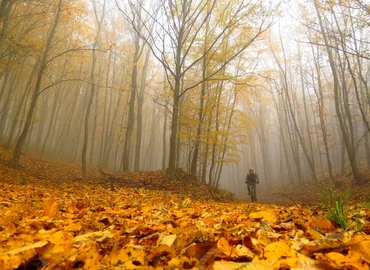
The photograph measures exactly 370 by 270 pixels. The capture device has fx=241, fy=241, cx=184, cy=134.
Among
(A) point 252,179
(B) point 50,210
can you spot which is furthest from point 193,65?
(B) point 50,210

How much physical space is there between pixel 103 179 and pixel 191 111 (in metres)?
6.66

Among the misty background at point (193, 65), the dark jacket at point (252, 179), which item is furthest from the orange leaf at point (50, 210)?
the dark jacket at point (252, 179)

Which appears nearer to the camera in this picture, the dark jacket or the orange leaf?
the orange leaf

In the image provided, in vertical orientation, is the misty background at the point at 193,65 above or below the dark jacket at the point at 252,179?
above

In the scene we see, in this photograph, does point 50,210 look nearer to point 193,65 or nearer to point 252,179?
point 252,179

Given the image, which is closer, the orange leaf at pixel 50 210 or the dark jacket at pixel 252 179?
the orange leaf at pixel 50 210

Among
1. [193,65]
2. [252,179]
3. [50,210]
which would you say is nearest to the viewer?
[50,210]

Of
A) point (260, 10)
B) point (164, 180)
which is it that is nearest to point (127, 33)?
point (260, 10)

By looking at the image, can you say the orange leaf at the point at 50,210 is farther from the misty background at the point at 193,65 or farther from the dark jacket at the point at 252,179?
the dark jacket at the point at 252,179

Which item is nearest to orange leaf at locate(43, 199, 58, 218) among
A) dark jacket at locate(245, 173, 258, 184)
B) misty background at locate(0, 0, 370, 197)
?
misty background at locate(0, 0, 370, 197)

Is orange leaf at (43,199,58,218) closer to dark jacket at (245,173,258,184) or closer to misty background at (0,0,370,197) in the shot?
misty background at (0,0,370,197)

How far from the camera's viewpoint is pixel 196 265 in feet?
2.88

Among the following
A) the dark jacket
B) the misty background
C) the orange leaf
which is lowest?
the orange leaf

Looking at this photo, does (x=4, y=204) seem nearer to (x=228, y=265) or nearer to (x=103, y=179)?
(x=228, y=265)
